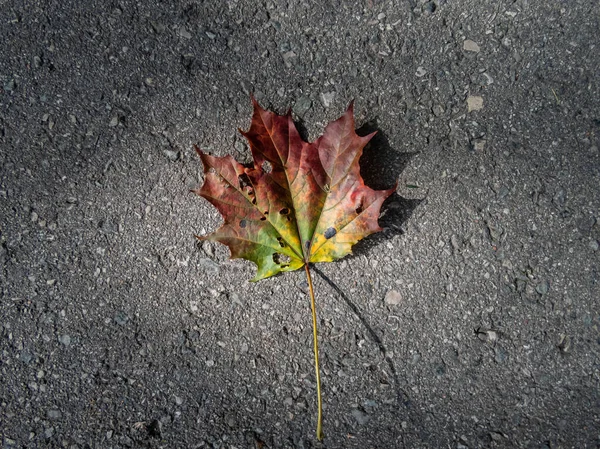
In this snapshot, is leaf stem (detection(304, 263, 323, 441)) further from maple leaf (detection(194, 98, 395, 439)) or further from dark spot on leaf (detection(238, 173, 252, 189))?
dark spot on leaf (detection(238, 173, 252, 189))

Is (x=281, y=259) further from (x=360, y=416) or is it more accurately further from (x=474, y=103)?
(x=474, y=103)

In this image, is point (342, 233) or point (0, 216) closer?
point (342, 233)

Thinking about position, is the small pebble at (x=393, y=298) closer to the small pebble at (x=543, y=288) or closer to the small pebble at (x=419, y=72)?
the small pebble at (x=543, y=288)

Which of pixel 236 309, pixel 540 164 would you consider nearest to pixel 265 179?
pixel 236 309

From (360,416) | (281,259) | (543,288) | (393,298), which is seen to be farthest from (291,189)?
(543,288)

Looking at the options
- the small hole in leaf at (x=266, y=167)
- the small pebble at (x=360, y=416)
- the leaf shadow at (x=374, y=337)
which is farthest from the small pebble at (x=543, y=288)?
the small hole in leaf at (x=266, y=167)

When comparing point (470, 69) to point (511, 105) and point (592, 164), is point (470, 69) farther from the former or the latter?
point (592, 164)

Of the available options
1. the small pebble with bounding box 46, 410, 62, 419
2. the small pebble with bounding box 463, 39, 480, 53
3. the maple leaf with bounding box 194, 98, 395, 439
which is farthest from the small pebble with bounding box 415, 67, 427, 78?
the small pebble with bounding box 46, 410, 62, 419
